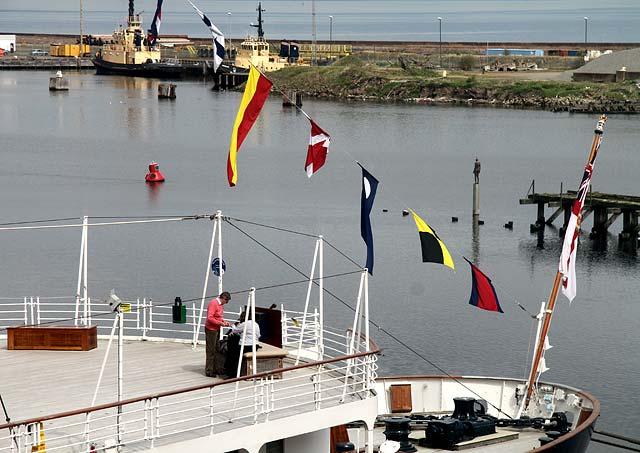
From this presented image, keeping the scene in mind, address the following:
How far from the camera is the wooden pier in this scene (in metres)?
67.6

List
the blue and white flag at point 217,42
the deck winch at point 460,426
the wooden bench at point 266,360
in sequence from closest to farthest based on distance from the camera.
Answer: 1. the wooden bench at point 266,360
2. the deck winch at point 460,426
3. the blue and white flag at point 217,42

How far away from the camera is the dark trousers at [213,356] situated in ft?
78.6

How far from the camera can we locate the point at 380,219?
7525 centimetres

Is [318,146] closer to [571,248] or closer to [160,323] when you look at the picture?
[571,248]

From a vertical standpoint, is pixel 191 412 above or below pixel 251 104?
below

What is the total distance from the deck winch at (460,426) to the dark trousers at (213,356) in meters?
4.87

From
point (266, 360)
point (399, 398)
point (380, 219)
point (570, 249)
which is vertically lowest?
point (380, 219)

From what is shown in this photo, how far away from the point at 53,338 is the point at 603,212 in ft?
159

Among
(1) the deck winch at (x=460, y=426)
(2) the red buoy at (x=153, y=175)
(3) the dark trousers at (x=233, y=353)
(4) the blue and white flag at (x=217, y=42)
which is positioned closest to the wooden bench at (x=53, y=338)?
(3) the dark trousers at (x=233, y=353)

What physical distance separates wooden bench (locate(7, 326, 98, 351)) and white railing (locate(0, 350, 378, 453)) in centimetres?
433

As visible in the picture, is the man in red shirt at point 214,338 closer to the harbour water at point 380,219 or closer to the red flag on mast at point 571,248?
the red flag on mast at point 571,248

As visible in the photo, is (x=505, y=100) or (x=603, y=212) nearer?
(x=603, y=212)

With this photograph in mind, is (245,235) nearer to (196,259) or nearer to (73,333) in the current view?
(196,259)

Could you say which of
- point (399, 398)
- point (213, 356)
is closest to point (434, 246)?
point (399, 398)
